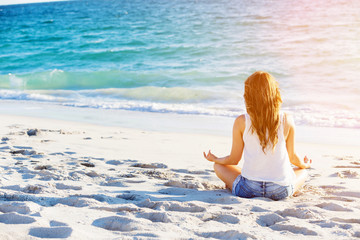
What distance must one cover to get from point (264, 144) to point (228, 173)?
0.60 metres

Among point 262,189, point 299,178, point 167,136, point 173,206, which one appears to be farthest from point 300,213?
point 167,136

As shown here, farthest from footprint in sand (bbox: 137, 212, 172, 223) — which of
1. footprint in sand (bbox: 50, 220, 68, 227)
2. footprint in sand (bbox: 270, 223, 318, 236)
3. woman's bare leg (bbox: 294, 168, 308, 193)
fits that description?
woman's bare leg (bbox: 294, 168, 308, 193)

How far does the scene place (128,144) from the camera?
5730 millimetres

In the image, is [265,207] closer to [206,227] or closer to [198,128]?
[206,227]

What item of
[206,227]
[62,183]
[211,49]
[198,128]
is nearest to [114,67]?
[211,49]

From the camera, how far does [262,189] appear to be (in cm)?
344

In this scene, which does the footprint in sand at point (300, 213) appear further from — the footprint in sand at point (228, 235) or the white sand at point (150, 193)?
the footprint in sand at point (228, 235)

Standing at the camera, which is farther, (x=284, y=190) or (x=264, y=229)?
(x=284, y=190)

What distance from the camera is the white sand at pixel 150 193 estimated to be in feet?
8.77

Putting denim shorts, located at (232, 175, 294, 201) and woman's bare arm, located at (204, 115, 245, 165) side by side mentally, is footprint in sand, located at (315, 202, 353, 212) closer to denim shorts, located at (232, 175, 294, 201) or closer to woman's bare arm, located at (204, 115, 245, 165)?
denim shorts, located at (232, 175, 294, 201)

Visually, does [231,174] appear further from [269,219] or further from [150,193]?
[269,219]

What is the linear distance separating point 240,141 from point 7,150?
3000mm

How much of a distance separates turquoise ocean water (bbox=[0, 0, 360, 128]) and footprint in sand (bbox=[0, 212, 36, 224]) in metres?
5.58

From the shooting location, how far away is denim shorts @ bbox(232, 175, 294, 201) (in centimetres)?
342
